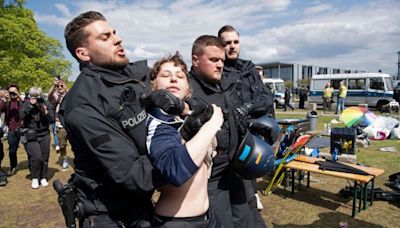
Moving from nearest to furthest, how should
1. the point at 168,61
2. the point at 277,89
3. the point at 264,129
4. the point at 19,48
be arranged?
the point at 168,61 < the point at 264,129 < the point at 19,48 < the point at 277,89

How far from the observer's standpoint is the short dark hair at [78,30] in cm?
185

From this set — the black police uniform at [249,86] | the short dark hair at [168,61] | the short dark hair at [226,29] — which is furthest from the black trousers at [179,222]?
the short dark hair at [226,29]

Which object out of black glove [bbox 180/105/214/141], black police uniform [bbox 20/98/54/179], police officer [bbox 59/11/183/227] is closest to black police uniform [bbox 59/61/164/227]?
police officer [bbox 59/11/183/227]

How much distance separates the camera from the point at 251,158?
2.58 metres

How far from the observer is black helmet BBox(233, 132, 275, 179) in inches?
101

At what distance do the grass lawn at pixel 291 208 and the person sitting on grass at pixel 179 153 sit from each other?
307 centimetres

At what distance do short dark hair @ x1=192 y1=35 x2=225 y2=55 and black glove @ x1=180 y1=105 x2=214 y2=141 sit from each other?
124 cm

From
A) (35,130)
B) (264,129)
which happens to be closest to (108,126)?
(264,129)

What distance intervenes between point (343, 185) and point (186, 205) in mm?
5231

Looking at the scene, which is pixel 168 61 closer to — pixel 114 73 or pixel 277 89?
pixel 114 73

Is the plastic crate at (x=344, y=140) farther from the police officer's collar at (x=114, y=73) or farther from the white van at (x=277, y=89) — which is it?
the white van at (x=277, y=89)

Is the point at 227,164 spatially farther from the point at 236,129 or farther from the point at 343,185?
the point at 343,185

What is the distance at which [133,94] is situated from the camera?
172 cm

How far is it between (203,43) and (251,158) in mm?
1128
